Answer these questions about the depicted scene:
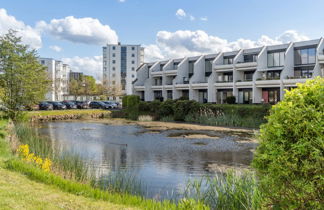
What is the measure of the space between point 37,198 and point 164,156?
9.47 meters

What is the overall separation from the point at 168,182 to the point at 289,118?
6.79m

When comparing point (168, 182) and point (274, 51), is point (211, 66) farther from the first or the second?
point (168, 182)

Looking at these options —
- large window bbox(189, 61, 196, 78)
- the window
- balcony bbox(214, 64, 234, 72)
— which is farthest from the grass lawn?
large window bbox(189, 61, 196, 78)

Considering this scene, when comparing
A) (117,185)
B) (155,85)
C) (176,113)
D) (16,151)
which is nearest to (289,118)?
(117,185)

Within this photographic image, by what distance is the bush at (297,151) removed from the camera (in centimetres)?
375

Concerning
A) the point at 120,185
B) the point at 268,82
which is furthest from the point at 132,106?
the point at 120,185

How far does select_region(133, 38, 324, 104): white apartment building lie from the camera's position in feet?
122

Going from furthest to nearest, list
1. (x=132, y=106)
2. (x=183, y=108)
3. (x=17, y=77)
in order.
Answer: (x=132, y=106) → (x=183, y=108) → (x=17, y=77)

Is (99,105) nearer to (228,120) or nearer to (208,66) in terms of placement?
(208,66)

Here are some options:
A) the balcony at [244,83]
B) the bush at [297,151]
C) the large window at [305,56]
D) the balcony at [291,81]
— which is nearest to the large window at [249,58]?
the balcony at [244,83]

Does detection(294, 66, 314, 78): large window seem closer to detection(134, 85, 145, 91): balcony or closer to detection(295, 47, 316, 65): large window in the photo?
detection(295, 47, 316, 65): large window

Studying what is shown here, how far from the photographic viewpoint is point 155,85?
55.3 meters

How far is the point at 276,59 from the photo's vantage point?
40.2 metres

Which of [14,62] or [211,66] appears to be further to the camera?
[211,66]
